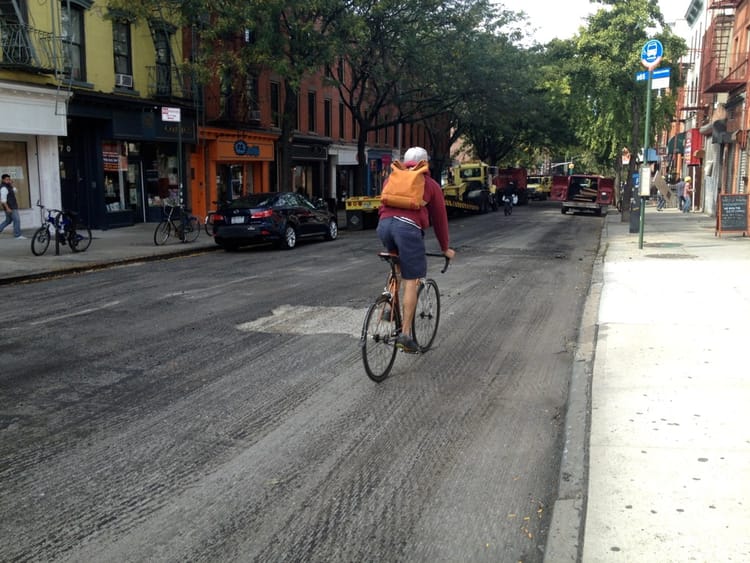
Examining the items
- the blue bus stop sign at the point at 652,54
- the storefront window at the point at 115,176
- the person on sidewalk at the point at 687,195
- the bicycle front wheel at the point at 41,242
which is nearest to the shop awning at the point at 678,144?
the person on sidewalk at the point at 687,195

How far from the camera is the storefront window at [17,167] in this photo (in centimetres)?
2000

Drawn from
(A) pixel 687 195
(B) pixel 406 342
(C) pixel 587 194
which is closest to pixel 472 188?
(C) pixel 587 194

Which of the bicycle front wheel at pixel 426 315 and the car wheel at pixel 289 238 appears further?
the car wheel at pixel 289 238

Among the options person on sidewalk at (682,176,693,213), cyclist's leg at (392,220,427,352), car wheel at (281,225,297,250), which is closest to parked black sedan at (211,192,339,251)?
car wheel at (281,225,297,250)

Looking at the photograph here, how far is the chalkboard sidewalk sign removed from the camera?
63.4 ft

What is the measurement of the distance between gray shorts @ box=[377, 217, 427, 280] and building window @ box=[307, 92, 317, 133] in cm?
3246

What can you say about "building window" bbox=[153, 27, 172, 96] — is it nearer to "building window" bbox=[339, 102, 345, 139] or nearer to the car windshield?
the car windshield

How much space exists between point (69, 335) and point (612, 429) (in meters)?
5.90

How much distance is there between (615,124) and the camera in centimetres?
3203

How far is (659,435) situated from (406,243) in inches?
98.1

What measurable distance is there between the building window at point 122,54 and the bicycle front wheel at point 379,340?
777 inches

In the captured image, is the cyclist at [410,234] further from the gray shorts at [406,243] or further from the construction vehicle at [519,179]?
the construction vehicle at [519,179]

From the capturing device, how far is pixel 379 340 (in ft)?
20.3

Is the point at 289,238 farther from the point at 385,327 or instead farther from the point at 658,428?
the point at 658,428
